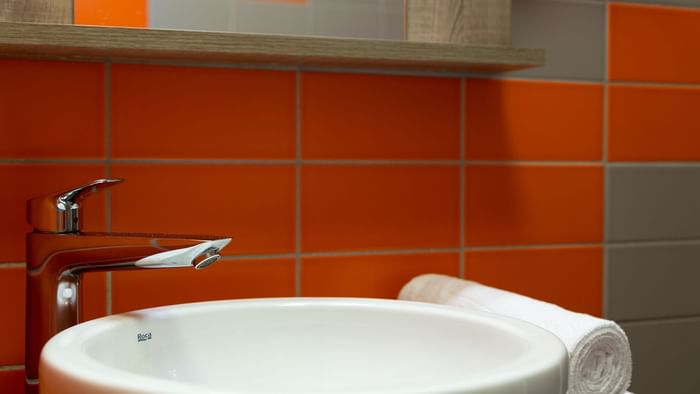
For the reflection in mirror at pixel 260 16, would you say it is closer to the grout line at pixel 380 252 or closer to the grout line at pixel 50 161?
the grout line at pixel 50 161

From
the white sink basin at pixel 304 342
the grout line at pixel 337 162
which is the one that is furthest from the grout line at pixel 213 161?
the white sink basin at pixel 304 342

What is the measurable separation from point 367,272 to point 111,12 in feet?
1.62

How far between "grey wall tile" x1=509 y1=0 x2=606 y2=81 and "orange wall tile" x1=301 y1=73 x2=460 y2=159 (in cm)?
14

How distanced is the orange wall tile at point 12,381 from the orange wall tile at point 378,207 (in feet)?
1.32

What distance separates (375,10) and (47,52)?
1.40 feet

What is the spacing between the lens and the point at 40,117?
3.14ft

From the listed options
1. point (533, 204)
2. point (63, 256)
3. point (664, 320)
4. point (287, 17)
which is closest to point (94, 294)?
point (63, 256)

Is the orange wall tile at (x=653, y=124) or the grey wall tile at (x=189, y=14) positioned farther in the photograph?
the orange wall tile at (x=653, y=124)

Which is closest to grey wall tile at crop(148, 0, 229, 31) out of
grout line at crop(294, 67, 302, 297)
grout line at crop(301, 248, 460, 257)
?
grout line at crop(294, 67, 302, 297)

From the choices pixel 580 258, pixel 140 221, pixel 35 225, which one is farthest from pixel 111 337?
pixel 580 258

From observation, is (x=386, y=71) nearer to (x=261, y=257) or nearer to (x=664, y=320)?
(x=261, y=257)

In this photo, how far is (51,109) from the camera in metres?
0.96

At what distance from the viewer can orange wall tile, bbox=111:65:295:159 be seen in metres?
0.99

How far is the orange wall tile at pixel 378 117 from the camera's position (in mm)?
1074
